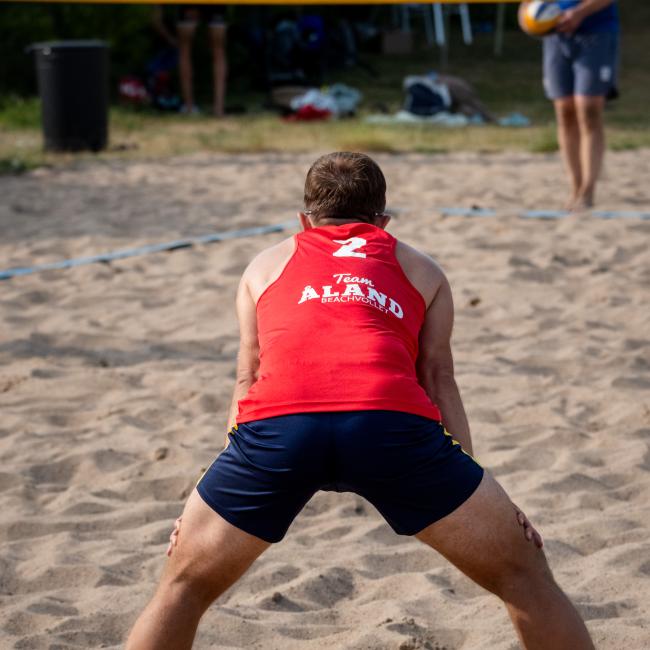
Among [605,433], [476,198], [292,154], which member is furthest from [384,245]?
[292,154]

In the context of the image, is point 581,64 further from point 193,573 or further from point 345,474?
point 193,573

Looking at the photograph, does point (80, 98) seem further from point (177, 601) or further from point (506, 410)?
point (177, 601)

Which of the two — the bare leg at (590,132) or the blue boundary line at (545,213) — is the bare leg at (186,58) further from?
the bare leg at (590,132)

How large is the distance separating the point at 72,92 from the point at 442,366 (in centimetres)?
881

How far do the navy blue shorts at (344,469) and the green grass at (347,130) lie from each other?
8.17 m

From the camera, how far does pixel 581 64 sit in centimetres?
734

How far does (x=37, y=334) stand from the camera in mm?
5426

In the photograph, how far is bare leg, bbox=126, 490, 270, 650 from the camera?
228 centimetres

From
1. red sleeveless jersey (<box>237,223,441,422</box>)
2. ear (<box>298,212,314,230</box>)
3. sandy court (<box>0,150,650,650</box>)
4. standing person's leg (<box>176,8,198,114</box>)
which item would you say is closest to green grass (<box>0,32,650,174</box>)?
standing person's leg (<box>176,8,198,114</box>)

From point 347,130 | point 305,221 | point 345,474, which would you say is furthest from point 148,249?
point 347,130

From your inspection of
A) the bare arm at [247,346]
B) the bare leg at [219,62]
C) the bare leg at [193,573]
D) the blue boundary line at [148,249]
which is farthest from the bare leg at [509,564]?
the bare leg at [219,62]

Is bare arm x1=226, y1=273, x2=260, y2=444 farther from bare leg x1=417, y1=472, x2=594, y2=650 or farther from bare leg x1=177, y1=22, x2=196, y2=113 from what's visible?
bare leg x1=177, y1=22, x2=196, y2=113

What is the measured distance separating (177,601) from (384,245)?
0.83 meters

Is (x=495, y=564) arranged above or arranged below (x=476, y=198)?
above
